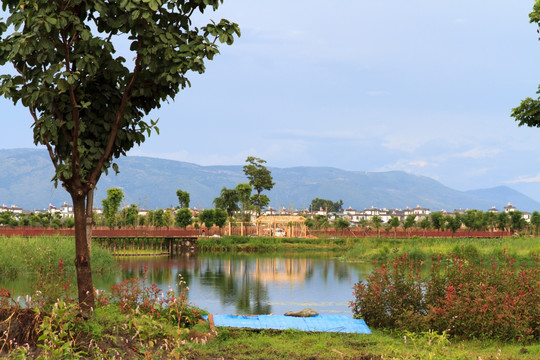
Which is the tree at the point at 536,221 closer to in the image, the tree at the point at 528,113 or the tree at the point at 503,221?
the tree at the point at 503,221

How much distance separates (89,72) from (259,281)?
59.1 feet

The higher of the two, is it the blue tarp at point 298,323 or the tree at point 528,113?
the tree at point 528,113

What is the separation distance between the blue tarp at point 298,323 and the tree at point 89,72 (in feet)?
9.91

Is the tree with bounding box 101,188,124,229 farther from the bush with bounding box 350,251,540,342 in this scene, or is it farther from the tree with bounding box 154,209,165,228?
→ the bush with bounding box 350,251,540,342

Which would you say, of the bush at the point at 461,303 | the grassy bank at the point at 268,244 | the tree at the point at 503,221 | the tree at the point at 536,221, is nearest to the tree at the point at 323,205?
Result: the tree at the point at 503,221

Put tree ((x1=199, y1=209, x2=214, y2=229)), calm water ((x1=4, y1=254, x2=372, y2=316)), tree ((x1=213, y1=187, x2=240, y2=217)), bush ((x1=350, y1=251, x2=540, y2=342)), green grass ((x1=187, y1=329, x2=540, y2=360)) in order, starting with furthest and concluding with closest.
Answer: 1. tree ((x1=213, y1=187, x2=240, y2=217))
2. tree ((x1=199, y1=209, x2=214, y2=229))
3. calm water ((x1=4, y1=254, x2=372, y2=316))
4. bush ((x1=350, y1=251, x2=540, y2=342))
5. green grass ((x1=187, y1=329, x2=540, y2=360))

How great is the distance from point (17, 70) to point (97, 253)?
798 inches

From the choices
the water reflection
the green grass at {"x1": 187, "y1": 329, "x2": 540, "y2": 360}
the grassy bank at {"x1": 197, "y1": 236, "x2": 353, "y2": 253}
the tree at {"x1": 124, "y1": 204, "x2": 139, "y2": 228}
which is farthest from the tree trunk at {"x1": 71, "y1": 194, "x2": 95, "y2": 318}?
the tree at {"x1": 124, "y1": 204, "x2": 139, "y2": 228}

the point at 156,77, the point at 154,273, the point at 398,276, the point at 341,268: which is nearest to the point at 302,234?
the point at 341,268

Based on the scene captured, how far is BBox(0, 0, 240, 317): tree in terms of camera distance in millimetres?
7195

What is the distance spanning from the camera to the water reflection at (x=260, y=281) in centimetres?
1725

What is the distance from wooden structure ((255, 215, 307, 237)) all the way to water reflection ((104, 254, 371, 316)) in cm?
1439

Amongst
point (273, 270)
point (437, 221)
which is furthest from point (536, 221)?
point (273, 270)

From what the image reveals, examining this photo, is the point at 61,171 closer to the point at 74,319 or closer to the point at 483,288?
the point at 74,319
